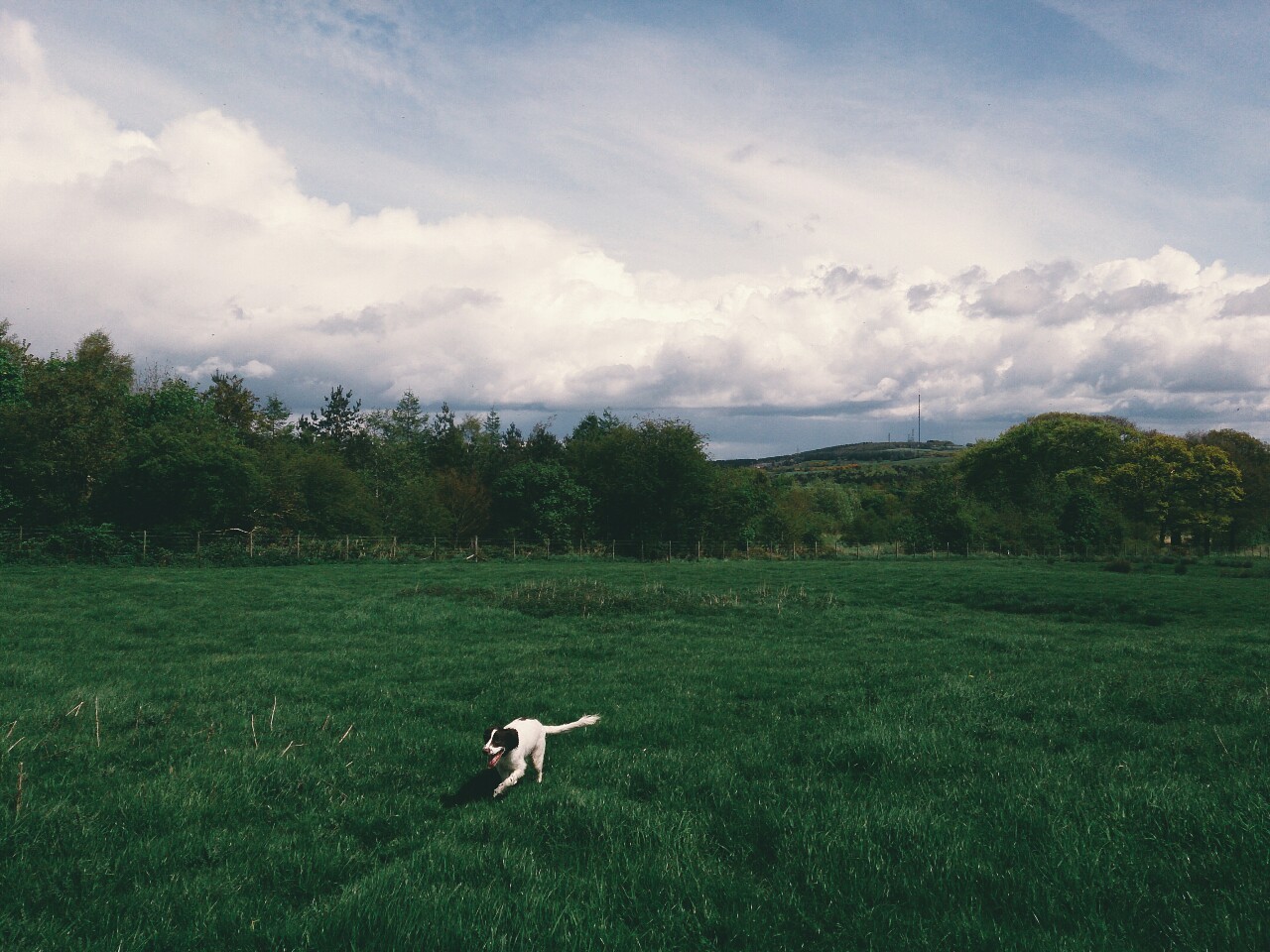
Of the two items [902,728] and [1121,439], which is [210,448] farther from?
[1121,439]

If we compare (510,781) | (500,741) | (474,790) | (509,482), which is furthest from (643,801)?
(509,482)

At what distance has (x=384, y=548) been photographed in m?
49.2

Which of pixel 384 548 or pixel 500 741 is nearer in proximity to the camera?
pixel 500 741

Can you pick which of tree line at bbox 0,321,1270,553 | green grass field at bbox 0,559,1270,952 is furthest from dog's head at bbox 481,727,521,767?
tree line at bbox 0,321,1270,553

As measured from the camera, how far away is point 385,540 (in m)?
51.9

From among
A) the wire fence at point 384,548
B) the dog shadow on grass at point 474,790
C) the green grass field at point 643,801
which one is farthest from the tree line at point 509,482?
the dog shadow on grass at point 474,790

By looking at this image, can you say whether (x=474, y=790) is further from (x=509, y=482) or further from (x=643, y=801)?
(x=509, y=482)

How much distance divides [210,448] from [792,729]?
51371mm

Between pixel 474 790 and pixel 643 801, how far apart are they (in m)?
1.81

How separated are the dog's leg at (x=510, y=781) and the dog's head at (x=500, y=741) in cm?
22

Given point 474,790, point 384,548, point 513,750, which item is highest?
point 513,750

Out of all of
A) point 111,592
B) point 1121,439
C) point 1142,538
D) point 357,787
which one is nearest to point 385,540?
point 111,592

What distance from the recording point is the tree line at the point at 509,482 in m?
47.0

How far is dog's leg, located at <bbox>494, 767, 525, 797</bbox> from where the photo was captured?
6.74 m
